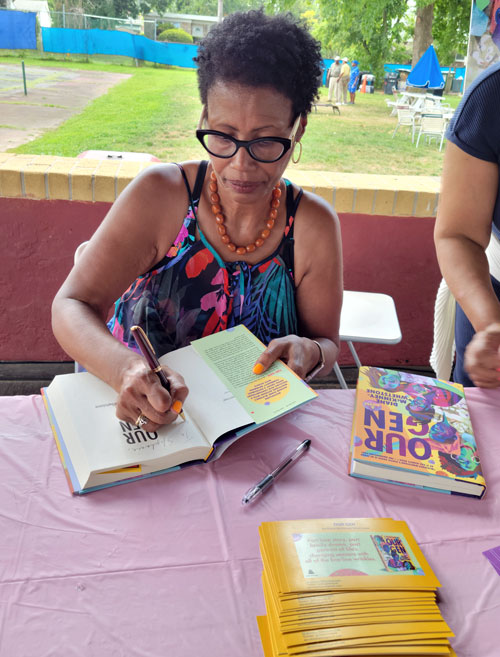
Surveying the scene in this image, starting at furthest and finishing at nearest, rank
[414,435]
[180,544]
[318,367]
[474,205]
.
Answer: [474,205], [318,367], [414,435], [180,544]

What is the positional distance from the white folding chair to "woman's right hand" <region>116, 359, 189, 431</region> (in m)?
1.17

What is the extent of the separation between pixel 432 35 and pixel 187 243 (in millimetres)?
3882

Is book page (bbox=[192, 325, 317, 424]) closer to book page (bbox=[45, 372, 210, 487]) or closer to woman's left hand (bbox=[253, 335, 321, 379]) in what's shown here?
woman's left hand (bbox=[253, 335, 321, 379])

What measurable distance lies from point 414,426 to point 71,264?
2.02 m

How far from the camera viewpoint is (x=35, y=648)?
2.15ft

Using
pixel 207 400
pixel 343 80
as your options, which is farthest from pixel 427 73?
pixel 207 400

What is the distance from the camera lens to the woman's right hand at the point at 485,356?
3.81ft

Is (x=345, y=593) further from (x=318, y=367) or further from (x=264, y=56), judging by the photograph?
(x=264, y=56)

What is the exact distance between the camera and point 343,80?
5.36 metres

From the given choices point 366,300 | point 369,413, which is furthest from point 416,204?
point 369,413

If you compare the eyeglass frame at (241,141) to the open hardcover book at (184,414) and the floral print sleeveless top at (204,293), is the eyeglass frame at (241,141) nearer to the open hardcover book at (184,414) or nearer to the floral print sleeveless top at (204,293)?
the floral print sleeveless top at (204,293)

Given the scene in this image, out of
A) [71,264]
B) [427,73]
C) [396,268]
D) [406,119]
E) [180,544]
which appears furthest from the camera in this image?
[406,119]

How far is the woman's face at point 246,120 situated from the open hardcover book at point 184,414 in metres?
0.43

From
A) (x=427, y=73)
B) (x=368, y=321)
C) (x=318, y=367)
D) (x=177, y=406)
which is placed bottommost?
(x=368, y=321)
